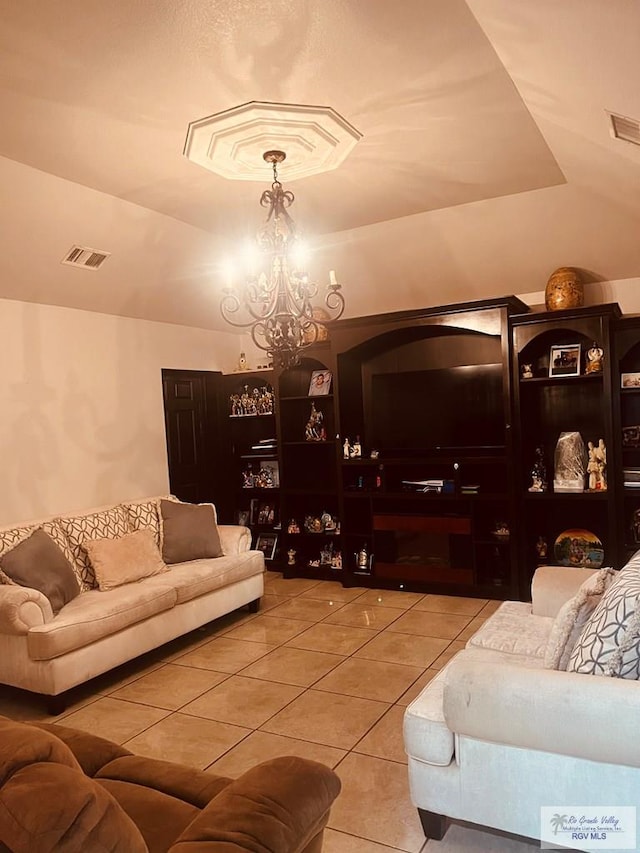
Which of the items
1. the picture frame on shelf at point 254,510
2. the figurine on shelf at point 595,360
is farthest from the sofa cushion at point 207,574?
the figurine on shelf at point 595,360

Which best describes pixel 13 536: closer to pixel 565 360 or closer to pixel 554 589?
pixel 554 589

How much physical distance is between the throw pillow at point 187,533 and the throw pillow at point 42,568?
3.02ft

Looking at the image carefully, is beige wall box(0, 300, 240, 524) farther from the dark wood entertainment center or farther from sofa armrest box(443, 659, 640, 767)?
sofa armrest box(443, 659, 640, 767)

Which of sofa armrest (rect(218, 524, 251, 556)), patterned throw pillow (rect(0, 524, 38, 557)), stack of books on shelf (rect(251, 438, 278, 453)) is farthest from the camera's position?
stack of books on shelf (rect(251, 438, 278, 453))

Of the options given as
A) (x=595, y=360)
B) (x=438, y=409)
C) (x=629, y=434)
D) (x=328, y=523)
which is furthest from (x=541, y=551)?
(x=328, y=523)

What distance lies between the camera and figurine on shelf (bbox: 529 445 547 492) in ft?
16.1

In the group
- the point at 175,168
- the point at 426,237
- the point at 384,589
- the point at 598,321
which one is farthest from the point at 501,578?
the point at 175,168

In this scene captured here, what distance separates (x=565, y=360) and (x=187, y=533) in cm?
322

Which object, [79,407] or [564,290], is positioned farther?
[79,407]

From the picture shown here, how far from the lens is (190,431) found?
6.29m

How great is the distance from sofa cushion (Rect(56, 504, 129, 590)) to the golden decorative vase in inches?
143

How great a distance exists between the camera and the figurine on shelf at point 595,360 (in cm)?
472

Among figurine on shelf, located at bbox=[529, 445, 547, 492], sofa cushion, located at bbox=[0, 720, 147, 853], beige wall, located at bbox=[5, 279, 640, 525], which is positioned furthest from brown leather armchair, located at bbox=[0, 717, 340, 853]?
figurine on shelf, located at bbox=[529, 445, 547, 492]

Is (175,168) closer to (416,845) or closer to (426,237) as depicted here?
(426,237)
